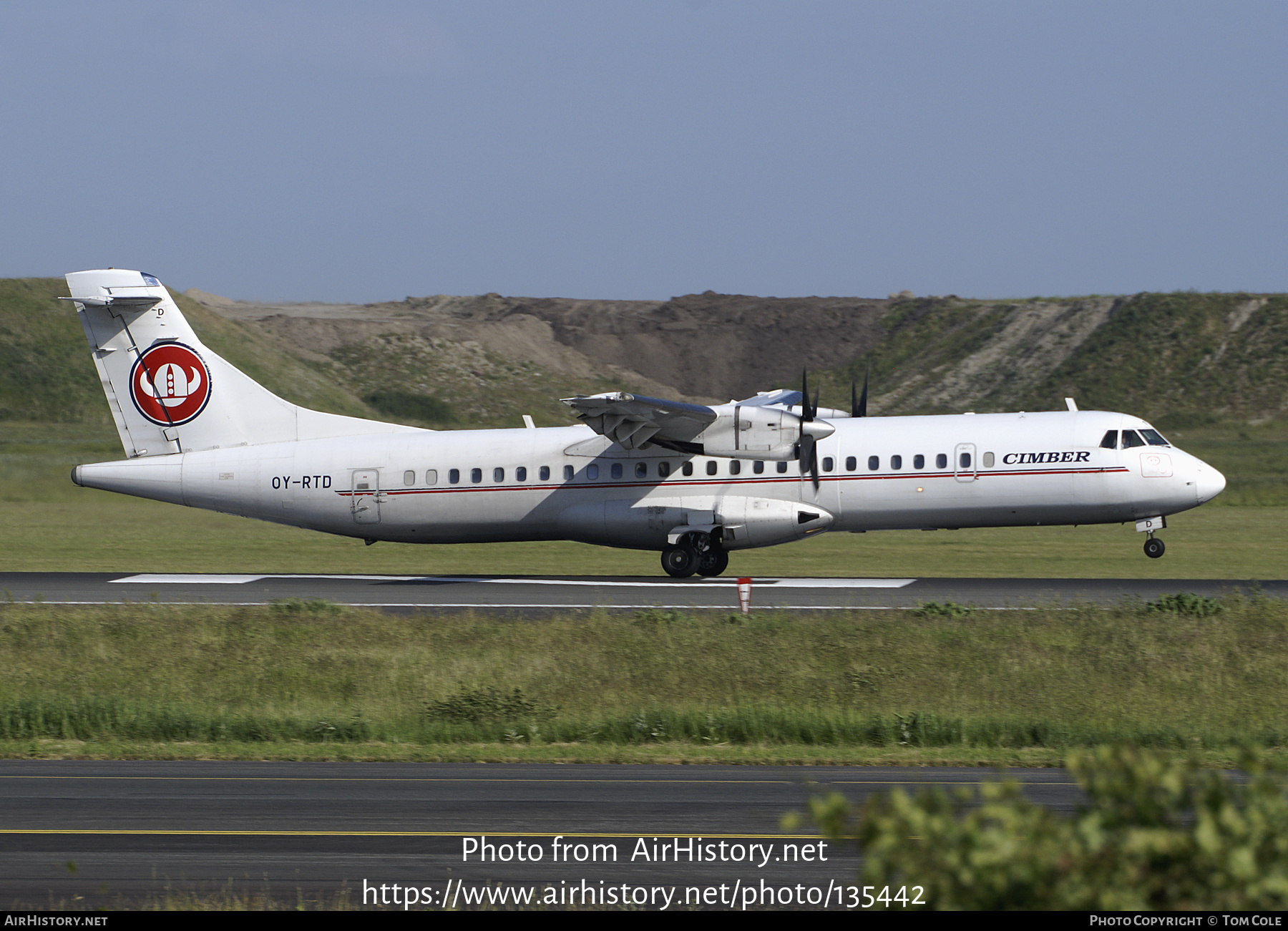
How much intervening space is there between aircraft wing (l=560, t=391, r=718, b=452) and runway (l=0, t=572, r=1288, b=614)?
327cm

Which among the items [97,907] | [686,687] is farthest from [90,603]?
[97,907]

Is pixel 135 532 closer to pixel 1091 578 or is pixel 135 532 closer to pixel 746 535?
pixel 746 535

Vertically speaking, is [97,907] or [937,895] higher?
[937,895]

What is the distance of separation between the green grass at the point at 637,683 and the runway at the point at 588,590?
102 inches

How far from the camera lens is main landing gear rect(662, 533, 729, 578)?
93.7 ft

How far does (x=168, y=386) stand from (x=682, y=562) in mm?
12902

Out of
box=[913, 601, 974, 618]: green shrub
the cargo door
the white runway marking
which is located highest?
the cargo door

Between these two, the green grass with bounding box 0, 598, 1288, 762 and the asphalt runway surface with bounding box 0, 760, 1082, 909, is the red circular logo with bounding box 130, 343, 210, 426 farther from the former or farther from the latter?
the asphalt runway surface with bounding box 0, 760, 1082, 909

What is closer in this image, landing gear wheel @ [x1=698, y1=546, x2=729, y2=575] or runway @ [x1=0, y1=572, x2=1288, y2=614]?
runway @ [x1=0, y1=572, x2=1288, y2=614]

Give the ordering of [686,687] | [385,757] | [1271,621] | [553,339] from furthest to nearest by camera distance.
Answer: [553,339] < [1271,621] < [686,687] < [385,757]

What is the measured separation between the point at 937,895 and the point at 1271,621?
703 inches

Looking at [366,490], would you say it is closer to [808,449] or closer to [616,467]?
[616,467]

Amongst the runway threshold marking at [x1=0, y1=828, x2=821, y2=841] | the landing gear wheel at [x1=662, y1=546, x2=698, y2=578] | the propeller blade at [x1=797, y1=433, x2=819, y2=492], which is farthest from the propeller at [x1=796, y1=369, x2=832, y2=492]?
the runway threshold marking at [x1=0, y1=828, x2=821, y2=841]

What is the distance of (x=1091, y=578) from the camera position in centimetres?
2891
